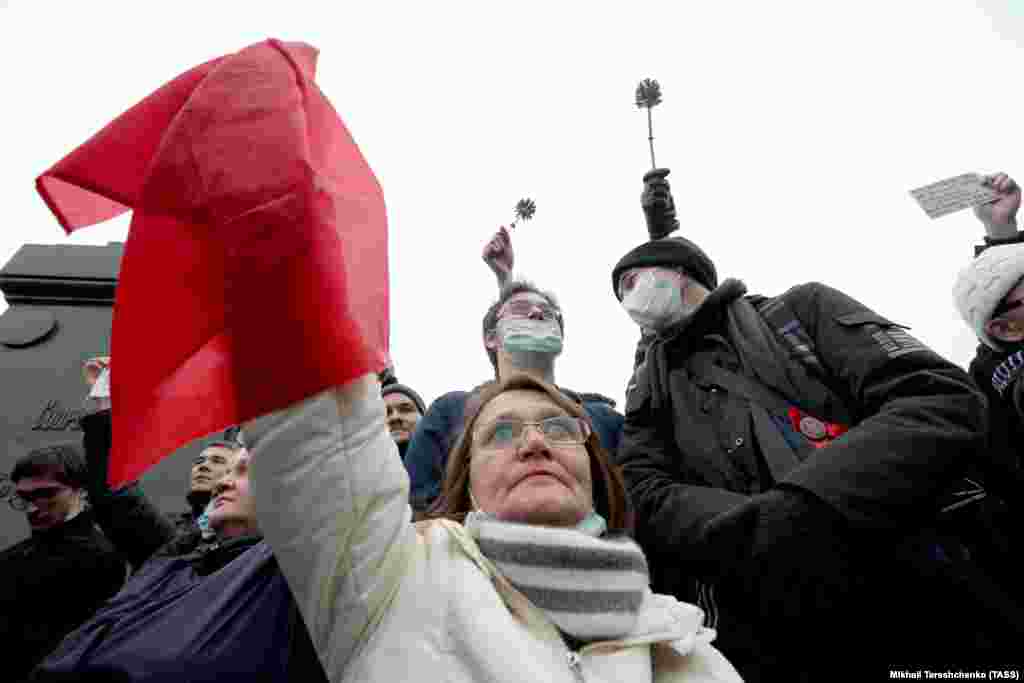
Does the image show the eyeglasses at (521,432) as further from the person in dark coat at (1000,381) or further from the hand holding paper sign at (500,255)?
the hand holding paper sign at (500,255)

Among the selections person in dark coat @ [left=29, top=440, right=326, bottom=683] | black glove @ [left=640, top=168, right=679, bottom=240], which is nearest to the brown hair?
person in dark coat @ [left=29, top=440, right=326, bottom=683]

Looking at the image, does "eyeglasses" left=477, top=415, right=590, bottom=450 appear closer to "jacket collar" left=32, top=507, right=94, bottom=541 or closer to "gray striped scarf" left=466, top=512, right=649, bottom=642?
"gray striped scarf" left=466, top=512, right=649, bottom=642

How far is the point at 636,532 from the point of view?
188cm

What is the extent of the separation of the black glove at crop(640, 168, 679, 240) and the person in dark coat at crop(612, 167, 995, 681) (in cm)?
78

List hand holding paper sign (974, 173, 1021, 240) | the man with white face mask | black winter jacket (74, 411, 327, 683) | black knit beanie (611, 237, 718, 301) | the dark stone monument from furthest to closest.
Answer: the dark stone monument
hand holding paper sign (974, 173, 1021, 240)
black knit beanie (611, 237, 718, 301)
the man with white face mask
black winter jacket (74, 411, 327, 683)

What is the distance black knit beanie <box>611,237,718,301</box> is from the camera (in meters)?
2.54

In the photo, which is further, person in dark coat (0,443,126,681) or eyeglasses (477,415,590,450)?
person in dark coat (0,443,126,681)

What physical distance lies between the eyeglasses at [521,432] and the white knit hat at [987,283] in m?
1.74

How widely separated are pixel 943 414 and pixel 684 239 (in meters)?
1.33

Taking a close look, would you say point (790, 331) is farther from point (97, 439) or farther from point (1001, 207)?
point (97, 439)

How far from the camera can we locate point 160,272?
1.12m

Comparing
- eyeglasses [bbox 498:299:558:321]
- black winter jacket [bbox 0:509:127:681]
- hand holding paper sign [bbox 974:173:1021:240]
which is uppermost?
hand holding paper sign [bbox 974:173:1021:240]

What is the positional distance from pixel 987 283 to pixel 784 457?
135cm

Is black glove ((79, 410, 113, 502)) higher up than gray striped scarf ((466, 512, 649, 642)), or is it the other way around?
black glove ((79, 410, 113, 502))
